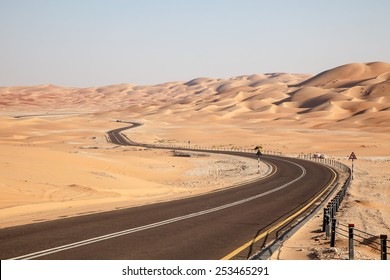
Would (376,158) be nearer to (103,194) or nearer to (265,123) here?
(103,194)

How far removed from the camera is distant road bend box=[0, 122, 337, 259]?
40.6 feet

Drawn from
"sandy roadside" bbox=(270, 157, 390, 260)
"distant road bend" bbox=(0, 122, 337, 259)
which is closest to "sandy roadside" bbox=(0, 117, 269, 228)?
"distant road bend" bbox=(0, 122, 337, 259)

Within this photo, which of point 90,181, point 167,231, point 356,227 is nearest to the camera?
point 167,231

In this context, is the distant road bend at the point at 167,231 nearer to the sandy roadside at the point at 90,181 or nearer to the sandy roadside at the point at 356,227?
the sandy roadside at the point at 356,227

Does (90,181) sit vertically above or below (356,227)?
above

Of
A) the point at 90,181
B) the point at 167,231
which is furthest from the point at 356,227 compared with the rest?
the point at 90,181

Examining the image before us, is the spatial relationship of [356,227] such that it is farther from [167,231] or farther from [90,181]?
[90,181]

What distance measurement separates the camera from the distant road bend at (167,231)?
40.6ft

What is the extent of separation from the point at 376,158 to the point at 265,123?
101 meters

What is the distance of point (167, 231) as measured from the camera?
15688 millimetres

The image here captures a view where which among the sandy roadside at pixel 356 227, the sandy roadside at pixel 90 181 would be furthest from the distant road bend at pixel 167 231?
the sandy roadside at pixel 90 181

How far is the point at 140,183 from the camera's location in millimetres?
35844

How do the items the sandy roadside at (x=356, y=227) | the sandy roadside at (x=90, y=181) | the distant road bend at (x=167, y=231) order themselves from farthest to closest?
1. the sandy roadside at (x=90, y=181)
2. the sandy roadside at (x=356, y=227)
3. the distant road bend at (x=167, y=231)
